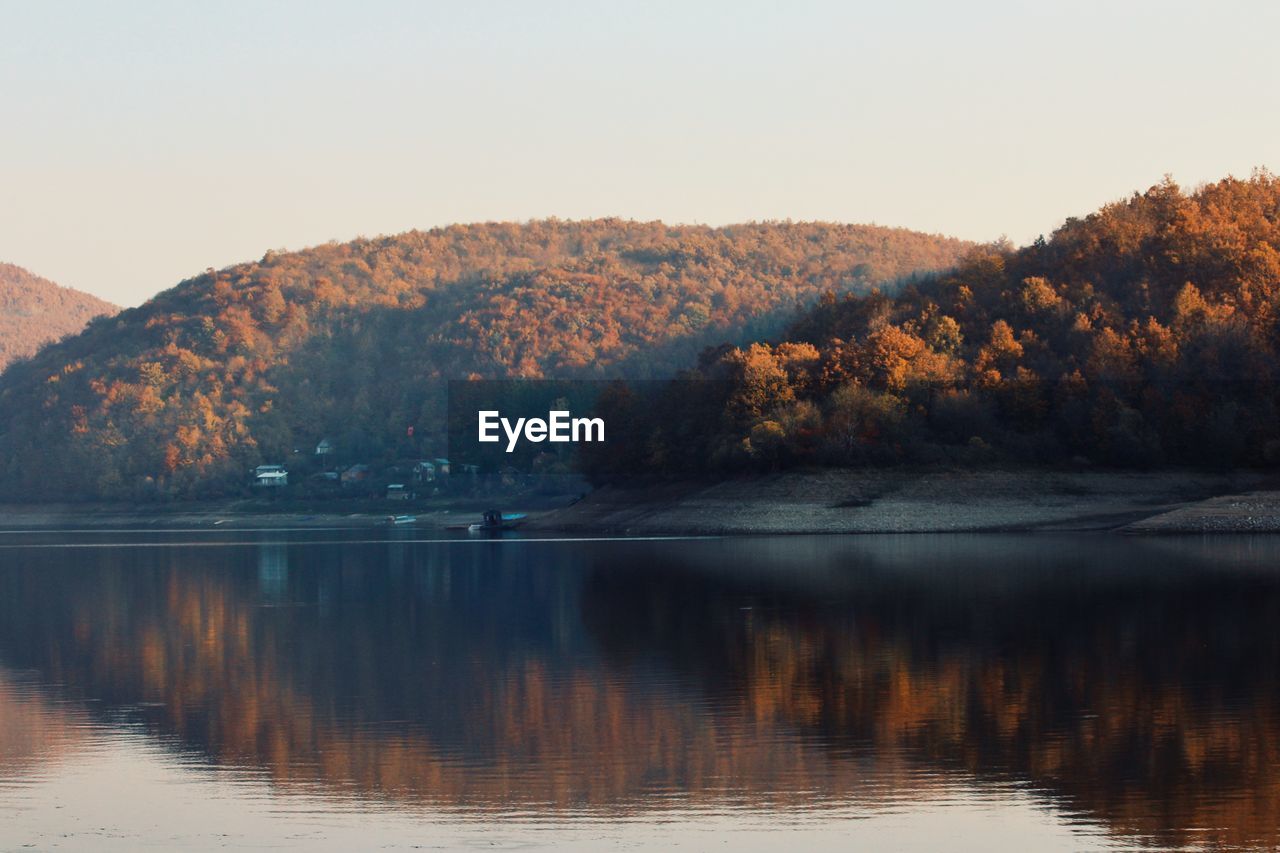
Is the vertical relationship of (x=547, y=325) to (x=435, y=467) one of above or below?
above

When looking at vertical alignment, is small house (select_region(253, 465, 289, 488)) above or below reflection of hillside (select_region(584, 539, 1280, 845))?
above

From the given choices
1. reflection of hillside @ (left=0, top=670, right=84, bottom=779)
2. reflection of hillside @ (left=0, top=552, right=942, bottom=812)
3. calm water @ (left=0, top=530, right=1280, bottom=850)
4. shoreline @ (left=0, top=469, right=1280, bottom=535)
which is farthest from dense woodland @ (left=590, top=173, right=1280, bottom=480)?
reflection of hillside @ (left=0, top=670, right=84, bottom=779)

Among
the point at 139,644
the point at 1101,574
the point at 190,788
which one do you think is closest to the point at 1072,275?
the point at 1101,574

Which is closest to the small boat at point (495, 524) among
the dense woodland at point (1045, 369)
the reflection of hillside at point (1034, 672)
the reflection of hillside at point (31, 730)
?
the dense woodland at point (1045, 369)

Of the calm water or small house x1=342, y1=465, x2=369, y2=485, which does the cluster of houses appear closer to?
small house x1=342, y1=465, x2=369, y2=485

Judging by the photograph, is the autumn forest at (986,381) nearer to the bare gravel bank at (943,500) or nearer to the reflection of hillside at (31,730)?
the bare gravel bank at (943,500)

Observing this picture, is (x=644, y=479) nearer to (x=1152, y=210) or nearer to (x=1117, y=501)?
(x=1117, y=501)
